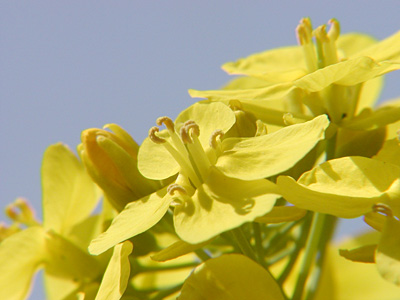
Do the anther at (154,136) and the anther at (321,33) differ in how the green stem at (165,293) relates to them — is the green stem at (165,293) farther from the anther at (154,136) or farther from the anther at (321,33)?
the anther at (321,33)

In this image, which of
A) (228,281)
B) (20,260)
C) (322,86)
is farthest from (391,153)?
(20,260)

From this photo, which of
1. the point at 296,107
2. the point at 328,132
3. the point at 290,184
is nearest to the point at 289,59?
Answer: the point at 296,107

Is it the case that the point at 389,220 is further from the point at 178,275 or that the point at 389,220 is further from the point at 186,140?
the point at 178,275

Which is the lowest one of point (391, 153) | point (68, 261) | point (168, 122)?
point (68, 261)

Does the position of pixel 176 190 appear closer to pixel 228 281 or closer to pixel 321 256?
pixel 228 281

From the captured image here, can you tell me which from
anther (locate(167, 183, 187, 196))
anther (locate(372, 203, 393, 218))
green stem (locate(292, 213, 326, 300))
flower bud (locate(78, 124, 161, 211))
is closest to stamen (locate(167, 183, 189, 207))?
anther (locate(167, 183, 187, 196))

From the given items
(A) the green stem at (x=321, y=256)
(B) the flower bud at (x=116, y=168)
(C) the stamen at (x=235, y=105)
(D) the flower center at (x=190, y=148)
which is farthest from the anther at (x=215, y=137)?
(A) the green stem at (x=321, y=256)

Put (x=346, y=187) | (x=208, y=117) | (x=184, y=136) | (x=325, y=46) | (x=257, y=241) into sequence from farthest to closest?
(x=325, y=46), (x=257, y=241), (x=208, y=117), (x=184, y=136), (x=346, y=187)
